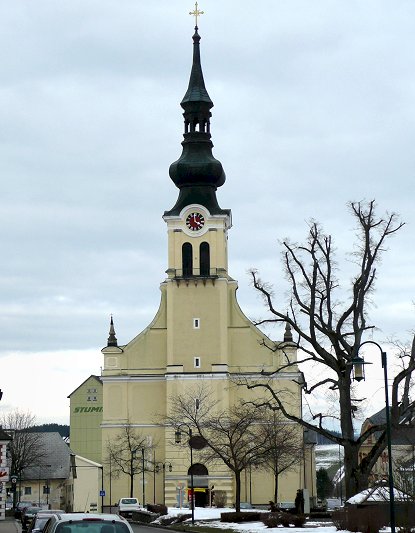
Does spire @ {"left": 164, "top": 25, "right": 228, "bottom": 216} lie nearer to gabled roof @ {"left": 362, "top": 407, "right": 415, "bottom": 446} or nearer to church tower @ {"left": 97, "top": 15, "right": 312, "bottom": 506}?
church tower @ {"left": 97, "top": 15, "right": 312, "bottom": 506}

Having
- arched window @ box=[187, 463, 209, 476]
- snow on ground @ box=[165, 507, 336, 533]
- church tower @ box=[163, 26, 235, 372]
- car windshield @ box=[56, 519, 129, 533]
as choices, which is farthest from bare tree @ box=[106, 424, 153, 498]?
car windshield @ box=[56, 519, 129, 533]

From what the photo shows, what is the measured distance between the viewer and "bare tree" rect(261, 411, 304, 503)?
74.9 metres

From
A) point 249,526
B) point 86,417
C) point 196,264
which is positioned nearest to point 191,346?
point 196,264

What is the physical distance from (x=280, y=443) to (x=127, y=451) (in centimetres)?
1920

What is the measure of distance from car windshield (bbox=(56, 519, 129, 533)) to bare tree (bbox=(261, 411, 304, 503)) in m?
55.6

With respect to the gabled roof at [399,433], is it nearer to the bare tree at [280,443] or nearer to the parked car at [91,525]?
the bare tree at [280,443]

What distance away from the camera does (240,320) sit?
94.2 meters

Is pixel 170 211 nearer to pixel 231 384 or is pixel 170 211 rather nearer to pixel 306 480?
pixel 231 384

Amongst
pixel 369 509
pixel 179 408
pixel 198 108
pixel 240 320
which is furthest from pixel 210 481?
pixel 369 509

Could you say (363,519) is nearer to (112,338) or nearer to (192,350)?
(192,350)

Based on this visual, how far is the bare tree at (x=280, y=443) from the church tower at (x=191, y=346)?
4987 millimetres

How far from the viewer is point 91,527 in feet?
51.2

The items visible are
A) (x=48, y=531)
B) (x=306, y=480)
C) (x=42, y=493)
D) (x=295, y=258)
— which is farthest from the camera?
(x=42, y=493)

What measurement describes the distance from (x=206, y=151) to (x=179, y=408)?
21.4m
